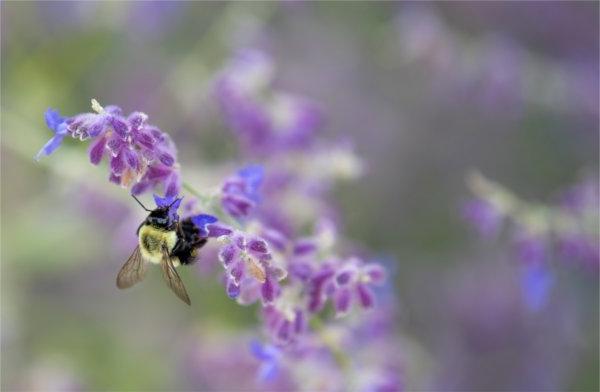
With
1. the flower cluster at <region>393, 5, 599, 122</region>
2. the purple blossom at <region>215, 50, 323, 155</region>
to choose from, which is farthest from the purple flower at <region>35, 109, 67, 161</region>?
the flower cluster at <region>393, 5, 599, 122</region>

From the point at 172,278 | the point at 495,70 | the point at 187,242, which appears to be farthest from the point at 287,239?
the point at 495,70

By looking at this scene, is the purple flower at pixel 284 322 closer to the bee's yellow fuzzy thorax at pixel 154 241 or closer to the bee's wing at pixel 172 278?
the bee's wing at pixel 172 278

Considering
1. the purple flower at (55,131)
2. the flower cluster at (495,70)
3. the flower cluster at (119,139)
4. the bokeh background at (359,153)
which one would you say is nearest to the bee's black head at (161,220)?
the flower cluster at (119,139)

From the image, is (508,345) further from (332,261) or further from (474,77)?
(332,261)

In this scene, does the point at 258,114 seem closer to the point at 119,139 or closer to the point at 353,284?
the point at 353,284

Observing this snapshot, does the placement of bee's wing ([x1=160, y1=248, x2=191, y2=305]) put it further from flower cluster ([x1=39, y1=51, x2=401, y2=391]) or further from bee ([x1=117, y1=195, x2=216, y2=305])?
flower cluster ([x1=39, y1=51, x2=401, y2=391])

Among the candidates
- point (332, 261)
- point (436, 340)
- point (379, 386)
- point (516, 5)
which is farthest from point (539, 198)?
point (332, 261)
